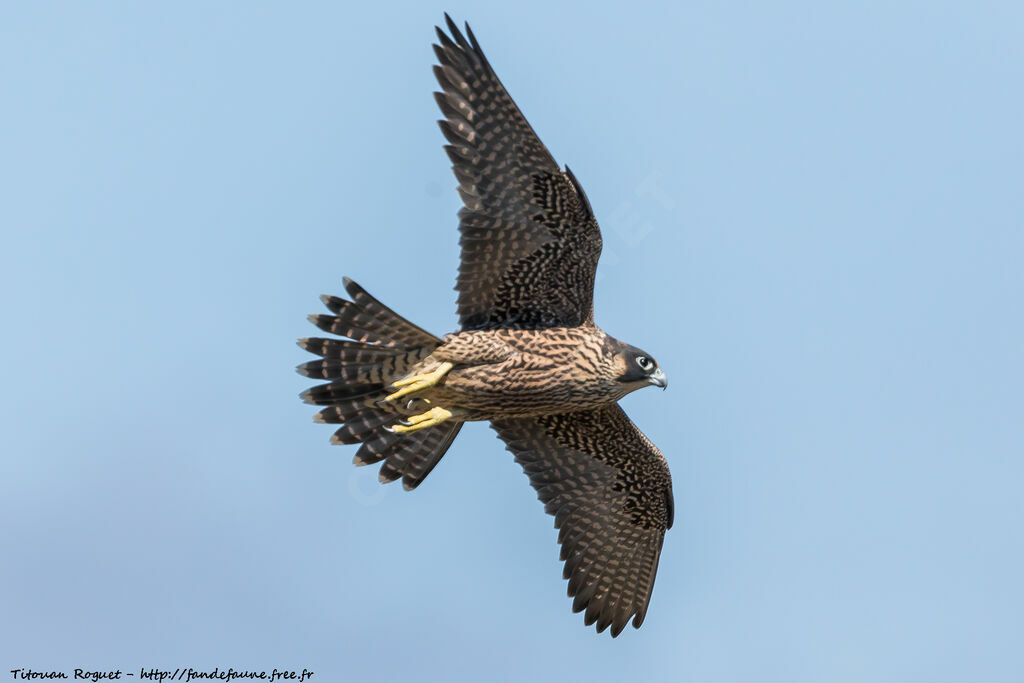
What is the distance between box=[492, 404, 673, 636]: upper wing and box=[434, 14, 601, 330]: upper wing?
1.44m

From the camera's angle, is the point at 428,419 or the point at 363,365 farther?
the point at 428,419

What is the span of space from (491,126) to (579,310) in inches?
67.8

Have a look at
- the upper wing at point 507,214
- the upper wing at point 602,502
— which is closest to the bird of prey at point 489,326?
the upper wing at point 507,214

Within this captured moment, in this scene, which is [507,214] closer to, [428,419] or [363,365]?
[363,365]

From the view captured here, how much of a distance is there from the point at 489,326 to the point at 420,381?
0.77 m

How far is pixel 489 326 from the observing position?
37.2 ft

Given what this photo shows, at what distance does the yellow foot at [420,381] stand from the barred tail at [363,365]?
4.6 inches

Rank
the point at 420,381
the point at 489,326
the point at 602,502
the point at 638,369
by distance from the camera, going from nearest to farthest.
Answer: the point at 420,381 → the point at 638,369 → the point at 489,326 → the point at 602,502

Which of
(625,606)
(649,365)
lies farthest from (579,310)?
(625,606)

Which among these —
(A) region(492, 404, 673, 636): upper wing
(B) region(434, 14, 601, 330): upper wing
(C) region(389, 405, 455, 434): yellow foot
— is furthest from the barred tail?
(A) region(492, 404, 673, 636): upper wing

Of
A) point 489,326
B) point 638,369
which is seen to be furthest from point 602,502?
point 489,326

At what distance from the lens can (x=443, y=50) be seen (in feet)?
35.3

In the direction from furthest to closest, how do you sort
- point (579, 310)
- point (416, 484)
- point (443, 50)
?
point (416, 484) → point (579, 310) → point (443, 50)

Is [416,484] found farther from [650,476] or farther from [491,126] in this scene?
[491,126]
